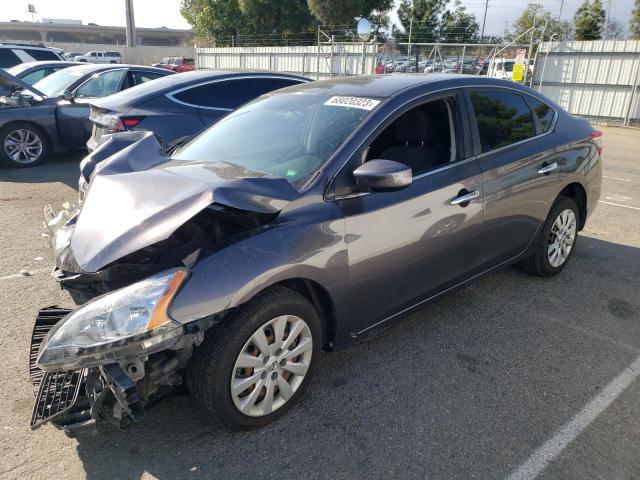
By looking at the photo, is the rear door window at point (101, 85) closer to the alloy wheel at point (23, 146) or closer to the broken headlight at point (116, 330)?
the alloy wheel at point (23, 146)

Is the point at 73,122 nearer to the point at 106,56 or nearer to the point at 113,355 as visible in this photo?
the point at 113,355

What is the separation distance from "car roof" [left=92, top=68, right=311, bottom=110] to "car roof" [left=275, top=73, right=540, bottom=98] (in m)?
3.43

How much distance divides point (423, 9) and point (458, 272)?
46279mm

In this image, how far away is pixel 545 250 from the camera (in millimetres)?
4387

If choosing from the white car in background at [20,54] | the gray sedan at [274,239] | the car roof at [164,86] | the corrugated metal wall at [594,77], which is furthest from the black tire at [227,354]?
the corrugated metal wall at [594,77]

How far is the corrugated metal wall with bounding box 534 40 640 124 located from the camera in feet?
51.4

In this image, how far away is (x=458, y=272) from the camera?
3.53 meters

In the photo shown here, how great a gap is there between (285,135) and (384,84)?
2.50 ft

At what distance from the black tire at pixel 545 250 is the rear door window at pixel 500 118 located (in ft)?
2.31

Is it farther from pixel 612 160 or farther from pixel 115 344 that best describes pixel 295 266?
pixel 612 160

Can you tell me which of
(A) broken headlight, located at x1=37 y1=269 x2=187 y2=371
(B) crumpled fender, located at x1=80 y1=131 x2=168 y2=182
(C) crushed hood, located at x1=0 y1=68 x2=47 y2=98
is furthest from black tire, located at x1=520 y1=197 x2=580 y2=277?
(C) crushed hood, located at x1=0 y1=68 x2=47 y2=98

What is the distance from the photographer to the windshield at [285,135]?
298cm

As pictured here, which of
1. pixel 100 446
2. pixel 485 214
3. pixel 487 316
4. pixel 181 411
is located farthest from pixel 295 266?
pixel 487 316

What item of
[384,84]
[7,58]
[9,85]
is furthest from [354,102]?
[7,58]
